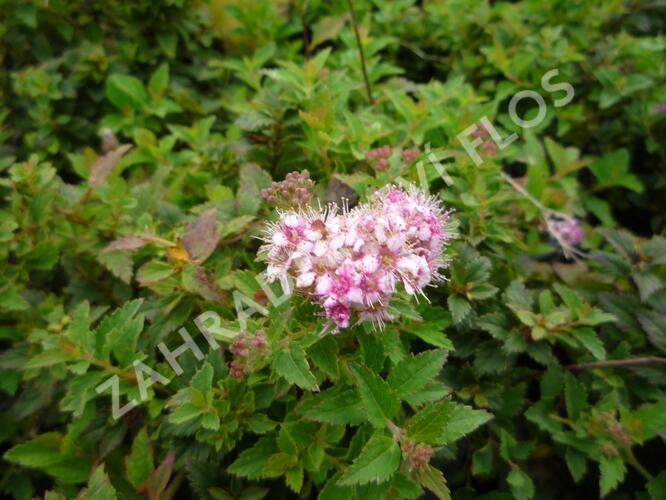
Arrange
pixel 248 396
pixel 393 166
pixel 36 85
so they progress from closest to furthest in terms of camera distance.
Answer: pixel 248 396
pixel 393 166
pixel 36 85

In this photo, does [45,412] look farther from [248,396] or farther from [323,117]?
[323,117]

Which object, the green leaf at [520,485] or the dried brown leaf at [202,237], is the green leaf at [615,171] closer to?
the green leaf at [520,485]

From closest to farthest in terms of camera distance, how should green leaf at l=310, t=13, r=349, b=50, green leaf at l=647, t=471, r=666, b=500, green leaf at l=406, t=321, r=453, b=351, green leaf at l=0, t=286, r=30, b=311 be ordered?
1. green leaf at l=406, t=321, r=453, b=351
2. green leaf at l=647, t=471, r=666, b=500
3. green leaf at l=0, t=286, r=30, b=311
4. green leaf at l=310, t=13, r=349, b=50

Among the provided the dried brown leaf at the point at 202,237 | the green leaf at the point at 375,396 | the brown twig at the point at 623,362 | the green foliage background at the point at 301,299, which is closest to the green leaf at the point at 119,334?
the green foliage background at the point at 301,299

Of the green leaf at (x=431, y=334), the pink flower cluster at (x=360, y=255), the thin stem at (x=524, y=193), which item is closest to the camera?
the pink flower cluster at (x=360, y=255)

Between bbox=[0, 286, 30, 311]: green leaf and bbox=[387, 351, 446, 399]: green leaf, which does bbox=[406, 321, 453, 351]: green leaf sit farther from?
bbox=[0, 286, 30, 311]: green leaf

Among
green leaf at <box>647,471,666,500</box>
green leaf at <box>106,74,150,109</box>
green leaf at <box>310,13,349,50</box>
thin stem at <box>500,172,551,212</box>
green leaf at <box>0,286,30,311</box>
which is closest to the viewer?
green leaf at <box>647,471,666,500</box>

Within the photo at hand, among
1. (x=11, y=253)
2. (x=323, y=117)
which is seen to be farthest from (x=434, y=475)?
(x=11, y=253)

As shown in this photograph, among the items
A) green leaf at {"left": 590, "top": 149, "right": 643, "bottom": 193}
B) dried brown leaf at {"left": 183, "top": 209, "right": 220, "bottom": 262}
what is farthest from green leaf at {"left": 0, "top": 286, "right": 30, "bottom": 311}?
green leaf at {"left": 590, "top": 149, "right": 643, "bottom": 193}
